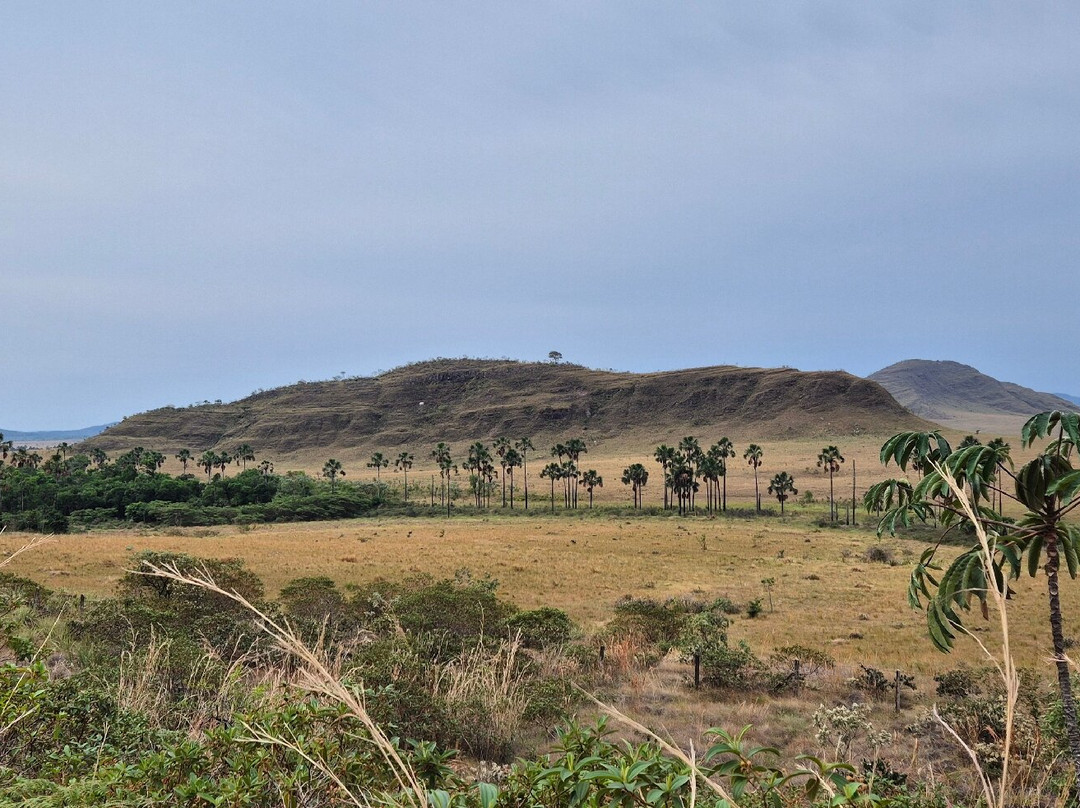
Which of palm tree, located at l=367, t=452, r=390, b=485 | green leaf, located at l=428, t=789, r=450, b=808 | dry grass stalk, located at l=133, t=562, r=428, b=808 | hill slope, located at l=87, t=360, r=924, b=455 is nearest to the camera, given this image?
dry grass stalk, located at l=133, t=562, r=428, b=808

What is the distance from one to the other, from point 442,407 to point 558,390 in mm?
37988

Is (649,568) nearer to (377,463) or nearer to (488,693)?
(488,693)

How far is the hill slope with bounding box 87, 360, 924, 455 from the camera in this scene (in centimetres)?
16275

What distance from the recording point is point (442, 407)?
199625mm

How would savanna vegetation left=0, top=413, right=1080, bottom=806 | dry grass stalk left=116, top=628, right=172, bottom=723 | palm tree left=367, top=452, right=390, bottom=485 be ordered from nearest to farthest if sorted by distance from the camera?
1. savanna vegetation left=0, top=413, right=1080, bottom=806
2. dry grass stalk left=116, top=628, right=172, bottom=723
3. palm tree left=367, top=452, right=390, bottom=485

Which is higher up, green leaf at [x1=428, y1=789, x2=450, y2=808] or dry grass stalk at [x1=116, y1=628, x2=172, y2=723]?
green leaf at [x1=428, y1=789, x2=450, y2=808]

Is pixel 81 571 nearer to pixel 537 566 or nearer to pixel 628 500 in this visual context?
pixel 537 566

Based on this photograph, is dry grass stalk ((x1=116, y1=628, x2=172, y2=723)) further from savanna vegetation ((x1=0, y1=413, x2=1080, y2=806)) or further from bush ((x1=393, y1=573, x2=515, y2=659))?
bush ((x1=393, y1=573, x2=515, y2=659))

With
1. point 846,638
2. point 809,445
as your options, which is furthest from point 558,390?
point 846,638

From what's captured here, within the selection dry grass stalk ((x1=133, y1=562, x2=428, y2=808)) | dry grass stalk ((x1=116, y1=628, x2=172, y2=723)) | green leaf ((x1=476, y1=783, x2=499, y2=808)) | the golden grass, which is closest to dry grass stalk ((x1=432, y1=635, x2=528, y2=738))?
dry grass stalk ((x1=116, y1=628, x2=172, y2=723))

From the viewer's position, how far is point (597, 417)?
7057 inches

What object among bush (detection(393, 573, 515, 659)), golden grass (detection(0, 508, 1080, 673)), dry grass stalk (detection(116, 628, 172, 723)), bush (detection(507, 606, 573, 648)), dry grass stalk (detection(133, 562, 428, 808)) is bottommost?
golden grass (detection(0, 508, 1080, 673))

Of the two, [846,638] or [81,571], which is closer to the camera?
[846,638]

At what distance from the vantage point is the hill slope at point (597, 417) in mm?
162750
